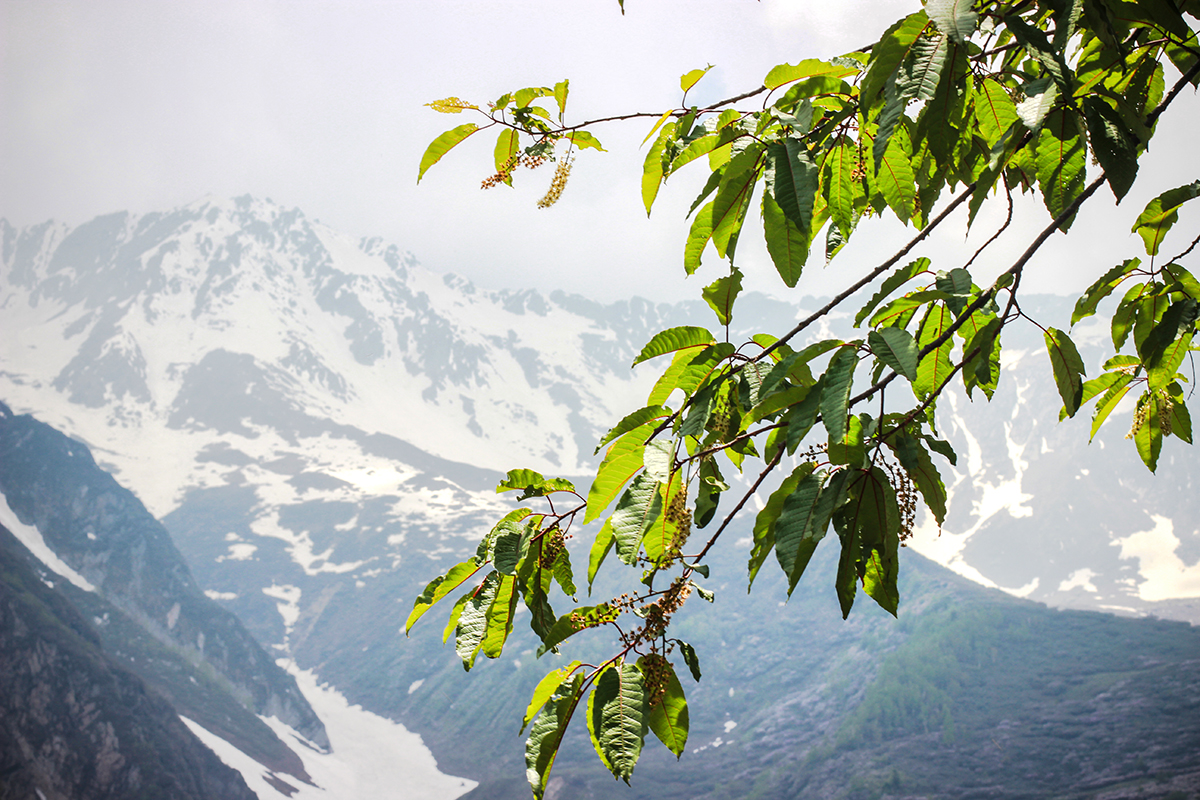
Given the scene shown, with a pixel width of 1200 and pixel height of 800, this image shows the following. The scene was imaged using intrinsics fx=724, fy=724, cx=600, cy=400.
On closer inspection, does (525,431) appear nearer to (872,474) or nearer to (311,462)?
(311,462)

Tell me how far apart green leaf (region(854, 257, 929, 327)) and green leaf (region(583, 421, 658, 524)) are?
60 cm

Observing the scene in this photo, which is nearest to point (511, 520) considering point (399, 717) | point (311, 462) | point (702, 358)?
point (702, 358)

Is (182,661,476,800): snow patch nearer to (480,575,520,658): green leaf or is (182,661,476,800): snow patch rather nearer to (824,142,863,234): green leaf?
(480,575,520,658): green leaf

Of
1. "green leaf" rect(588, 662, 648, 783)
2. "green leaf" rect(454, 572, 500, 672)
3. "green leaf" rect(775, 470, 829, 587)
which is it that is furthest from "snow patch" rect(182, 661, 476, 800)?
"green leaf" rect(775, 470, 829, 587)

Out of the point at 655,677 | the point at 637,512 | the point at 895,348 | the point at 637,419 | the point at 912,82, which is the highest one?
the point at 912,82

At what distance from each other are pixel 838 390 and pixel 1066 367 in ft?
2.49

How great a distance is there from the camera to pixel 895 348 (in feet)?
3.96

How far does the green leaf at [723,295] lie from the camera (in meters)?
1.64

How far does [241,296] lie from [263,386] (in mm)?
31892

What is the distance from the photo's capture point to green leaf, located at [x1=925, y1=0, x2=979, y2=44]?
1072 millimetres

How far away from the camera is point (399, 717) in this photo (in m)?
102

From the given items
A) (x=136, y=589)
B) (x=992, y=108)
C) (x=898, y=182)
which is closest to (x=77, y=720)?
(x=136, y=589)

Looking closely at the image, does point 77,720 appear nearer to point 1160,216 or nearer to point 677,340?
point 677,340

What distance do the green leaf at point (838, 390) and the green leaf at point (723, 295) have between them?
40cm
